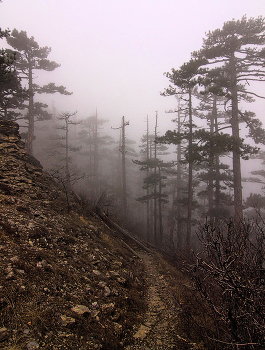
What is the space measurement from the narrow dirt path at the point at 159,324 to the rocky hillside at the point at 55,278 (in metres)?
0.23

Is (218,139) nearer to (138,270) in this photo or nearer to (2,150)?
(138,270)

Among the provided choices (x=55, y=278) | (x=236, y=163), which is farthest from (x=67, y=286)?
(x=236, y=163)

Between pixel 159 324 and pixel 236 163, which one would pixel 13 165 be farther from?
Result: pixel 236 163

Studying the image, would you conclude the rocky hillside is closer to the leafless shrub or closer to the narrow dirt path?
the narrow dirt path

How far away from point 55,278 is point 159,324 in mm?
2667

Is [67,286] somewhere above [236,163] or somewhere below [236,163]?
below

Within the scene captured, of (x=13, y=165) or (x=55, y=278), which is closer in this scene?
(x=55, y=278)

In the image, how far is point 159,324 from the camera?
4359 millimetres

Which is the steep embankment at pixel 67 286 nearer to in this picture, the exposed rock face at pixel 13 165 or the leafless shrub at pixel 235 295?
the exposed rock face at pixel 13 165

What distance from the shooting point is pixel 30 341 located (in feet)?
8.56

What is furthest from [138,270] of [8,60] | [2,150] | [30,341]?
[8,60]

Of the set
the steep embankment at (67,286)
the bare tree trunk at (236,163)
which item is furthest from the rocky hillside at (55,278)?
the bare tree trunk at (236,163)

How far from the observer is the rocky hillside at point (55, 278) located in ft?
9.65

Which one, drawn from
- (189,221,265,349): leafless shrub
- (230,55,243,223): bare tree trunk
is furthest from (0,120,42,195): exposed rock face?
(230,55,243,223): bare tree trunk
